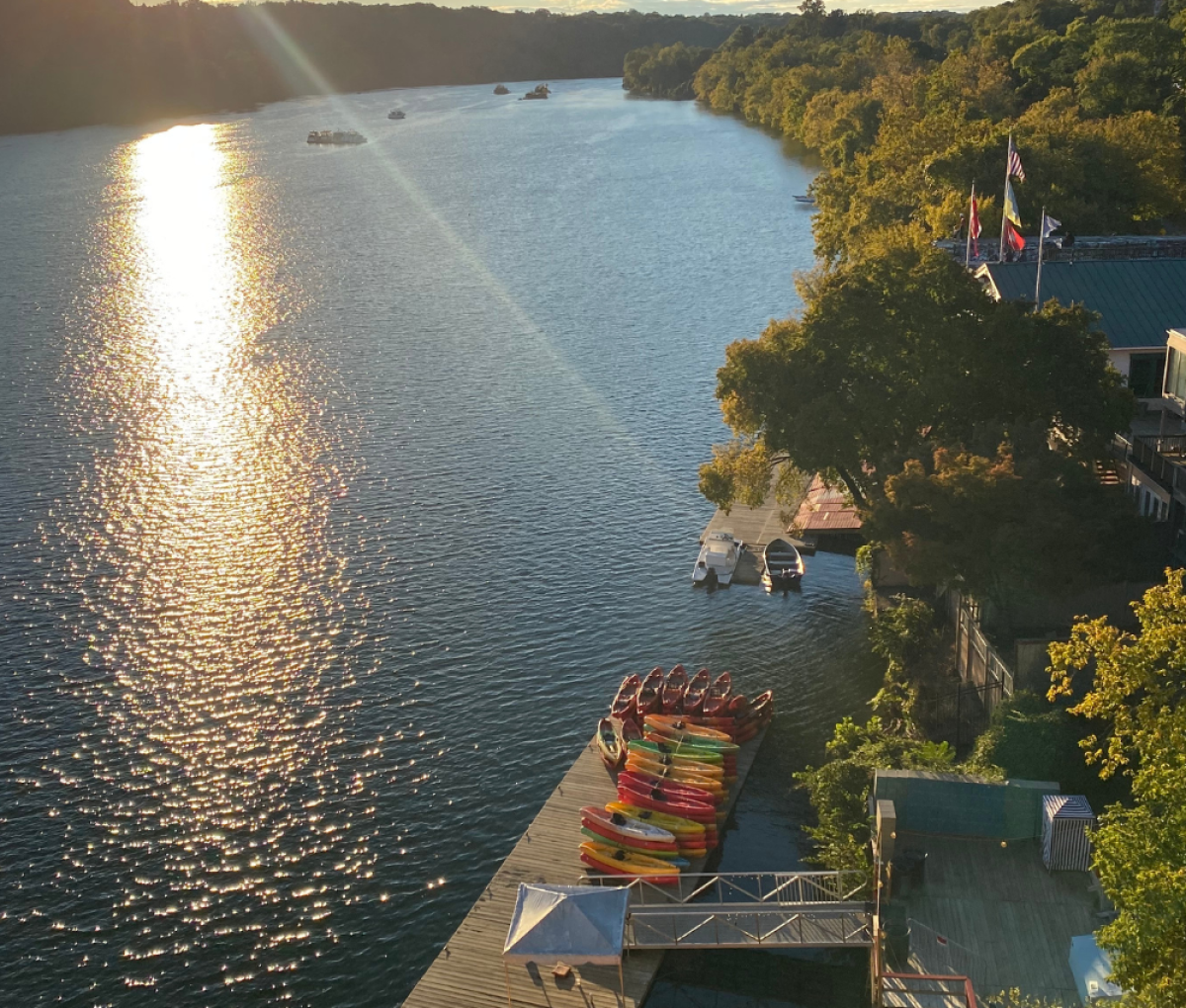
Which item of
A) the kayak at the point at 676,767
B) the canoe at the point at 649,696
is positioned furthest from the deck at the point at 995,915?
the canoe at the point at 649,696

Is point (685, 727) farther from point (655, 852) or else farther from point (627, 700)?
point (655, 852)

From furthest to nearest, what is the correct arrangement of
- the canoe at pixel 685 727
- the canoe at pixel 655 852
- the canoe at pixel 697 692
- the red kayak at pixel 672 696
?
1. the red kayak at pixel 672 696
2. the canoe at pixel 697 692
3. the canoe at pixel 685 727
4. the canoe at pixel 655 852

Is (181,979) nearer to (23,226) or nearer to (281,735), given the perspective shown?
(281,735)

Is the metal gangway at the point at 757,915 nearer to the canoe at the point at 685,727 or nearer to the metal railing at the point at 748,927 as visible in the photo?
the metal railing at the point at 748,927

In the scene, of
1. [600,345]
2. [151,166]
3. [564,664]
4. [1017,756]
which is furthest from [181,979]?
[151,166]

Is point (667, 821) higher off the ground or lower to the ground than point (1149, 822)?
lower

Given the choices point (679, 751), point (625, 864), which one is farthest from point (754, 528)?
point (625, 864)
